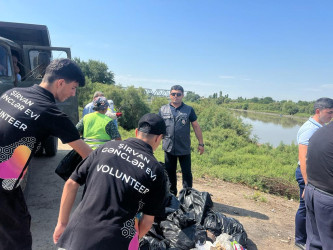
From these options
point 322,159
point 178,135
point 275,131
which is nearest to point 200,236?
point 322,159

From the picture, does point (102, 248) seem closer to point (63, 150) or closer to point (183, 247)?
point (183, 247)

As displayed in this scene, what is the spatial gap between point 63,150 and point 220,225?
221 inches

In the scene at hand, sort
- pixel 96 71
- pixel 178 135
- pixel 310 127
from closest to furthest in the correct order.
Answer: pixel 310 127 → pixel 178 135 → pixel 96 71

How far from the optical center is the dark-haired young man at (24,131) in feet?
5.04

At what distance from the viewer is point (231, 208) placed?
168 inches

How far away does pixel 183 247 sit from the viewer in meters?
2.56

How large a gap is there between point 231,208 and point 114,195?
11.3ft

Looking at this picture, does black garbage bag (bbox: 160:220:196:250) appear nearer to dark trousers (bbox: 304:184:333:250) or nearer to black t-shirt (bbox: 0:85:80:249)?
dark trousers (bbox: 304:184:333:250)

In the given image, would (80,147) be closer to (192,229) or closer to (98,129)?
(98,129)

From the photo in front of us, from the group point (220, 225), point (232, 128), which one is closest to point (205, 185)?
point (220, 225)

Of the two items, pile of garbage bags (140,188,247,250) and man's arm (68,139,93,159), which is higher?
man's arm (68,139,93,159)

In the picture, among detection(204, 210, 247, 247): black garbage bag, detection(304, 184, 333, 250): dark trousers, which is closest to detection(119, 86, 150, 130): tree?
detection(204, 210, 247, 247): black garbage bag

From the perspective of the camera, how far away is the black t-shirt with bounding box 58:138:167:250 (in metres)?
1.31

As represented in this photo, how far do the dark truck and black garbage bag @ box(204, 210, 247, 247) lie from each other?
332 centimetres
